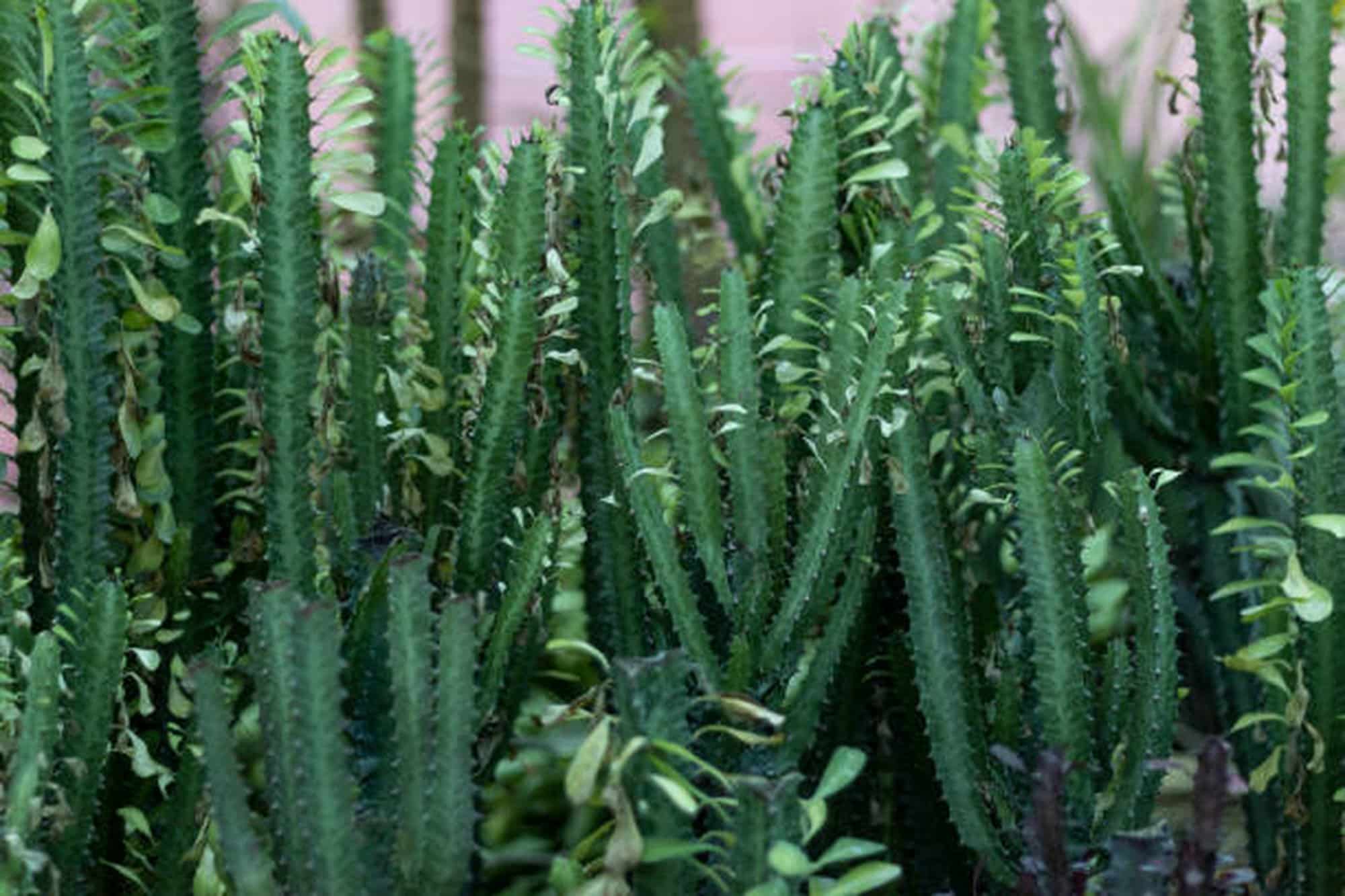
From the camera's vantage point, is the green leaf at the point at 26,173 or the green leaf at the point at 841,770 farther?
the green leaf at the point at 26,173

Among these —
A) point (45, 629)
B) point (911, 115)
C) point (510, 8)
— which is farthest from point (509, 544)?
point (510, 8)

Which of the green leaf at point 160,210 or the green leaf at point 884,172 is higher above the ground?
the green leaf at point 884,172

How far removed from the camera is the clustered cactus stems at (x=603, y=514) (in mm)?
1243

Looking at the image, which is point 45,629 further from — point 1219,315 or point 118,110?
point 1219,315

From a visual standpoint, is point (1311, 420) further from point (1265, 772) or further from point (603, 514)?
point (603, 514)

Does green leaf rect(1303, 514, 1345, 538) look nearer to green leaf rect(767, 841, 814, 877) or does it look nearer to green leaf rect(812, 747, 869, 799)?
green leaf rect(812, 747, 869, 799)

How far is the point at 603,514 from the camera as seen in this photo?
5.07 ft

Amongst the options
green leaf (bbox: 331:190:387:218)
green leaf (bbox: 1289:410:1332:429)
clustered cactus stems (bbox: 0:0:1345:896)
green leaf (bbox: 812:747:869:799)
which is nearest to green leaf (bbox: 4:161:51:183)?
clustered cactus stems (bbox: 0:0:1345:896)

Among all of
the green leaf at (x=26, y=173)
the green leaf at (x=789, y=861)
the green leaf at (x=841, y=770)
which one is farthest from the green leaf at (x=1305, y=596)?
the green leaf at (x=26, y=173)

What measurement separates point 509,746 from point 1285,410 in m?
0.74

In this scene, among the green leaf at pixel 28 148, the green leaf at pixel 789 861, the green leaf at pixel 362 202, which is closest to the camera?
the green leaf at pixel 789 861

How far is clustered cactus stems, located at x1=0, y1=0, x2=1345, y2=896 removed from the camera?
1.24m

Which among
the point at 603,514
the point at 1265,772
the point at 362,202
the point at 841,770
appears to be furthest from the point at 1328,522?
the point at 362,202

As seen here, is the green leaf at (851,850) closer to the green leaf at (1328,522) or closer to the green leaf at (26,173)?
the green leaf at (1328,522)
